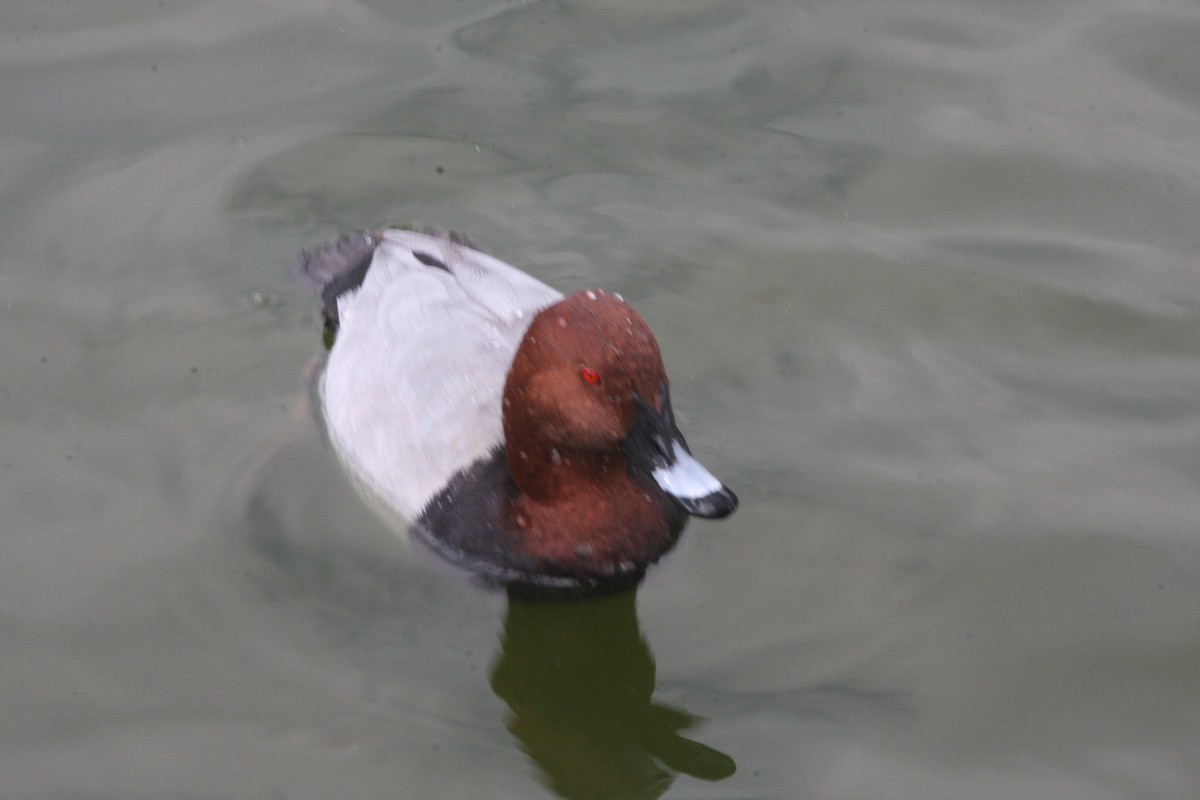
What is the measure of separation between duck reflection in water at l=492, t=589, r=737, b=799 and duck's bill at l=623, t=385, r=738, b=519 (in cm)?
64

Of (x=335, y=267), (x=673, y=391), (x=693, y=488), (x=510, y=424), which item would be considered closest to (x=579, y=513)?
(x=510, y=424)

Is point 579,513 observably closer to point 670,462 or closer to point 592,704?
point 670,462

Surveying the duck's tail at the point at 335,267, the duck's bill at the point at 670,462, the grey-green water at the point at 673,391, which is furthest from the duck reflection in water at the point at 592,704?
the duck's tail at the point at 335,267

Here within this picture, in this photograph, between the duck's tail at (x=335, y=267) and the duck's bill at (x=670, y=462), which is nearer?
the duck's bill at (x=670, y=462)

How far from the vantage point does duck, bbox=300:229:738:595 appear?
4977 mm

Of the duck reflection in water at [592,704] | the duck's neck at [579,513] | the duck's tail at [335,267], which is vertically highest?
the duck's tail at [335,267]

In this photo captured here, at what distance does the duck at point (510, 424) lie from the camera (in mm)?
4977

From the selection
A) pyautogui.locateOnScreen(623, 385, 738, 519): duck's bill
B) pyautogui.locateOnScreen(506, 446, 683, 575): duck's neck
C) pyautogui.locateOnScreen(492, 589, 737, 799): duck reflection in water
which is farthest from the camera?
pyautogui.locateOnScreen(506, 446, 683, 575): duck's neck

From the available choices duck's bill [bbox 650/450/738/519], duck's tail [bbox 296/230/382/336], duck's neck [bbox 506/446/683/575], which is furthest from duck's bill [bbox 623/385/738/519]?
duck's tail [bbox 296/230/382/336]

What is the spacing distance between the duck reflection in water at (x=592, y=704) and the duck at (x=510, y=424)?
0.12 metres

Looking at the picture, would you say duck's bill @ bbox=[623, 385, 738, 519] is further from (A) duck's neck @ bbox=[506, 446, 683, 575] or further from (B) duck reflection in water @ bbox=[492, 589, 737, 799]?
(B) duck reflection in water @ bbox=[492, 589, 737, 799]

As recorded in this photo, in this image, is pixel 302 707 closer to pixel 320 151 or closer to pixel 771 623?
pixel 771 623

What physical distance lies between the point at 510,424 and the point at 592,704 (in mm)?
1020

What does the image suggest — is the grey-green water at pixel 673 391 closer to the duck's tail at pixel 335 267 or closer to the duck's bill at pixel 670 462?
the duck's tail at pixel 335 267
